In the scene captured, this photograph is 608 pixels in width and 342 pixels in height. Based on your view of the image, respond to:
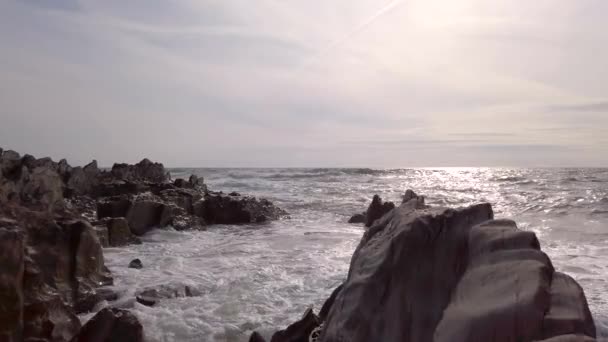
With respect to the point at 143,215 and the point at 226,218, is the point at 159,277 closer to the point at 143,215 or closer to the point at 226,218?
the point at 143,215

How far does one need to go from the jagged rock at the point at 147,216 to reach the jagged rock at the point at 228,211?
1.72 meters

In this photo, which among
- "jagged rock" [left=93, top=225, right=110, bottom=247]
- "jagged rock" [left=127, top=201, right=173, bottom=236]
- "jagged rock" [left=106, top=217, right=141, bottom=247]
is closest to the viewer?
"jagged rock" [left=93, top=225, right=110, bottom=247]

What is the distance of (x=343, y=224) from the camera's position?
13.9m

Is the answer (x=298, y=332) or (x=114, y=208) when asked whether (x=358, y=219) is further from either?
(x=298, y=332)

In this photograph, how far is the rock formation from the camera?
245cm

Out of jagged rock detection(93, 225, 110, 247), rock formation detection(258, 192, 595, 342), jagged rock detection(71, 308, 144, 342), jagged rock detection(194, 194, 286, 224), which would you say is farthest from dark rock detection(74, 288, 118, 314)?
jagged rock detection(194, 194, 286, 224)

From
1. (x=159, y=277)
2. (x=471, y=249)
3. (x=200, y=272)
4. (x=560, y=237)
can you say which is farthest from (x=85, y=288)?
(x=560, y=237)

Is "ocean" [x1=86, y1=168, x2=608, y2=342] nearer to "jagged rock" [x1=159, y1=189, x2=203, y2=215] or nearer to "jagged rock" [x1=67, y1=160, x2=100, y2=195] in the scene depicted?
"jagged rock" [x1=159, y1=189, x2=203, y2=215]

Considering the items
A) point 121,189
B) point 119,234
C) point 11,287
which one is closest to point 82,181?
point 121,189

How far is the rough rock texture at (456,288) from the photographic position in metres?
2.45

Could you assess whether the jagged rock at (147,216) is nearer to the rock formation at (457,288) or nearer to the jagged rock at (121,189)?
the jagged rock at (121,189)

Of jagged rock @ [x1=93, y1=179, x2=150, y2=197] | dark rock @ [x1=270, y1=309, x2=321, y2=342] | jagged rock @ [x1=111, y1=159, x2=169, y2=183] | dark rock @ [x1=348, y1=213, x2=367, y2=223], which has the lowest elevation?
dark rock @ [x1=348, y1=213, x2=367, y2=223]

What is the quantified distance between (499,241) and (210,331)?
310cm

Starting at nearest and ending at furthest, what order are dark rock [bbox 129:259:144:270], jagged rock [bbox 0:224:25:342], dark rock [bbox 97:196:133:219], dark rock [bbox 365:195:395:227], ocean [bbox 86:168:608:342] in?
jagged rock [bbox 0:224:25:342], ocean [bbox 86:168:608:342], dark rock [bbox 129:259:144:270], dark rock [bbox 97:196:133:219], dark rock [bbox 365:195:395:227]
